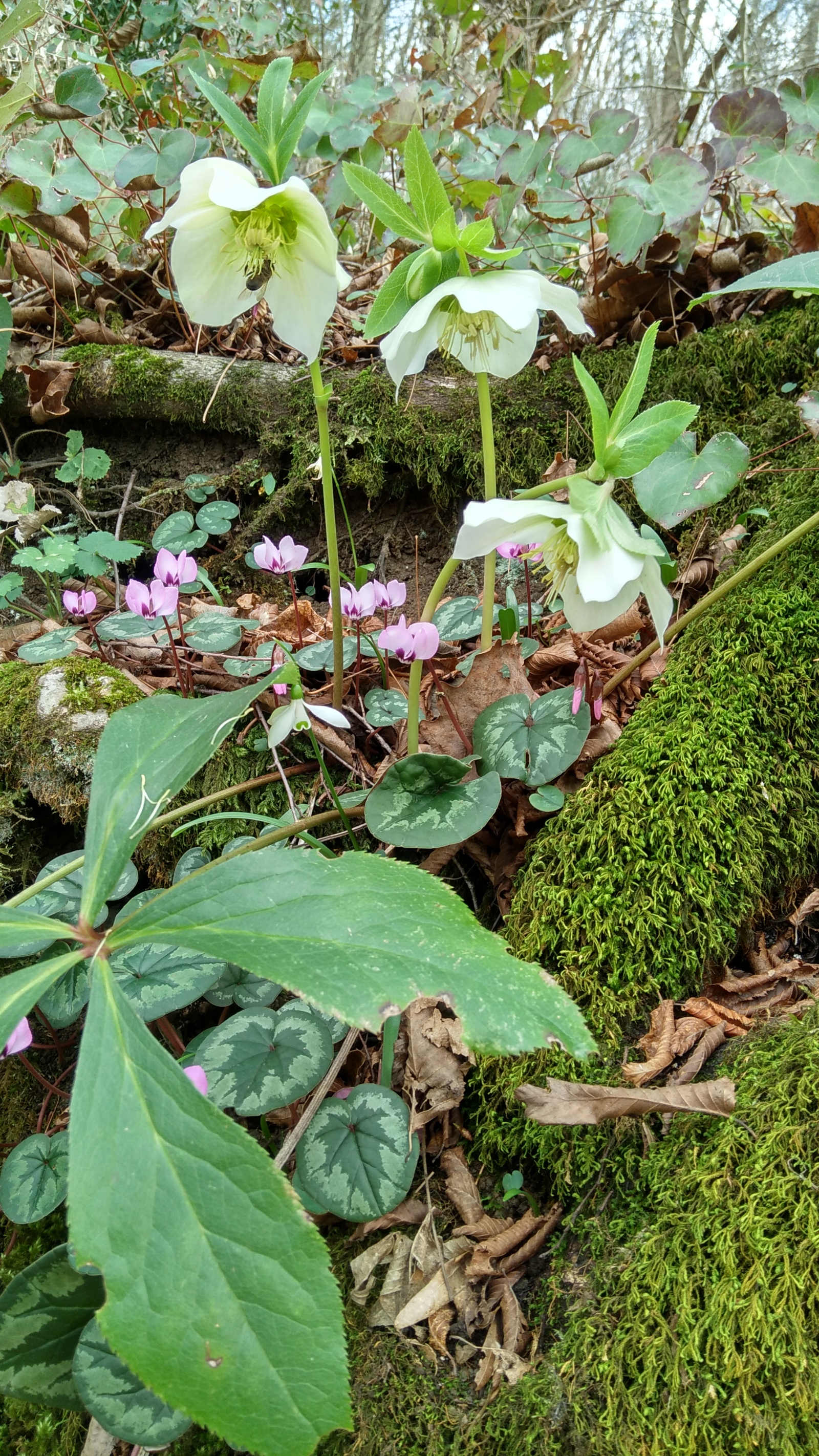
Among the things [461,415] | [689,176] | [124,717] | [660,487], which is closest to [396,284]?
[660,487]

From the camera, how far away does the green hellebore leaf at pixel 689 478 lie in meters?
1.53

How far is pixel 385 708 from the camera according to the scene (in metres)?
1.66

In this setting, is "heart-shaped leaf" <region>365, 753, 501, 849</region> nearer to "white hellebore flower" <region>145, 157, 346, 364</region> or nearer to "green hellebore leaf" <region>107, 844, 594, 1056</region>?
"green hellebore leaf" <region>107, 844, 594, 1056</region>

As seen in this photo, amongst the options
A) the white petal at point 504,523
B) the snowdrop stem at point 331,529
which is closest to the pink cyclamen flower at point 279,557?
the snowdrop stem at point 331,529

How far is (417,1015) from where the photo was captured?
1.38m

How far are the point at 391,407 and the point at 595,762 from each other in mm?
1447

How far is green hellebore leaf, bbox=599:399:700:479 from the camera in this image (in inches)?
40.7

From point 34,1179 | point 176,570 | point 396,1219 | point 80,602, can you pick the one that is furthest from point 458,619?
point 34,1179

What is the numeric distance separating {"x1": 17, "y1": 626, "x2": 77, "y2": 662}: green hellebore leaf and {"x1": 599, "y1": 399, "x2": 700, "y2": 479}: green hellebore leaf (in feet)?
4.52

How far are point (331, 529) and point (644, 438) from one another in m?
0.62

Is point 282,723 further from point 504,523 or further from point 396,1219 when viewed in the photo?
point 396,1219

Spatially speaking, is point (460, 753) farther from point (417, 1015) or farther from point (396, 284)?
point (396, 284)

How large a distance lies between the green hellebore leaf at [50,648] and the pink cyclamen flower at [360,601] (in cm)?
71

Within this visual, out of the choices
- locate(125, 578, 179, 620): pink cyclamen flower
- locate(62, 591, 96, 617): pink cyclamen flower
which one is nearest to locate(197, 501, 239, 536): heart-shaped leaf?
locate(62, 591, 96, 617): pink cyclamen flower
